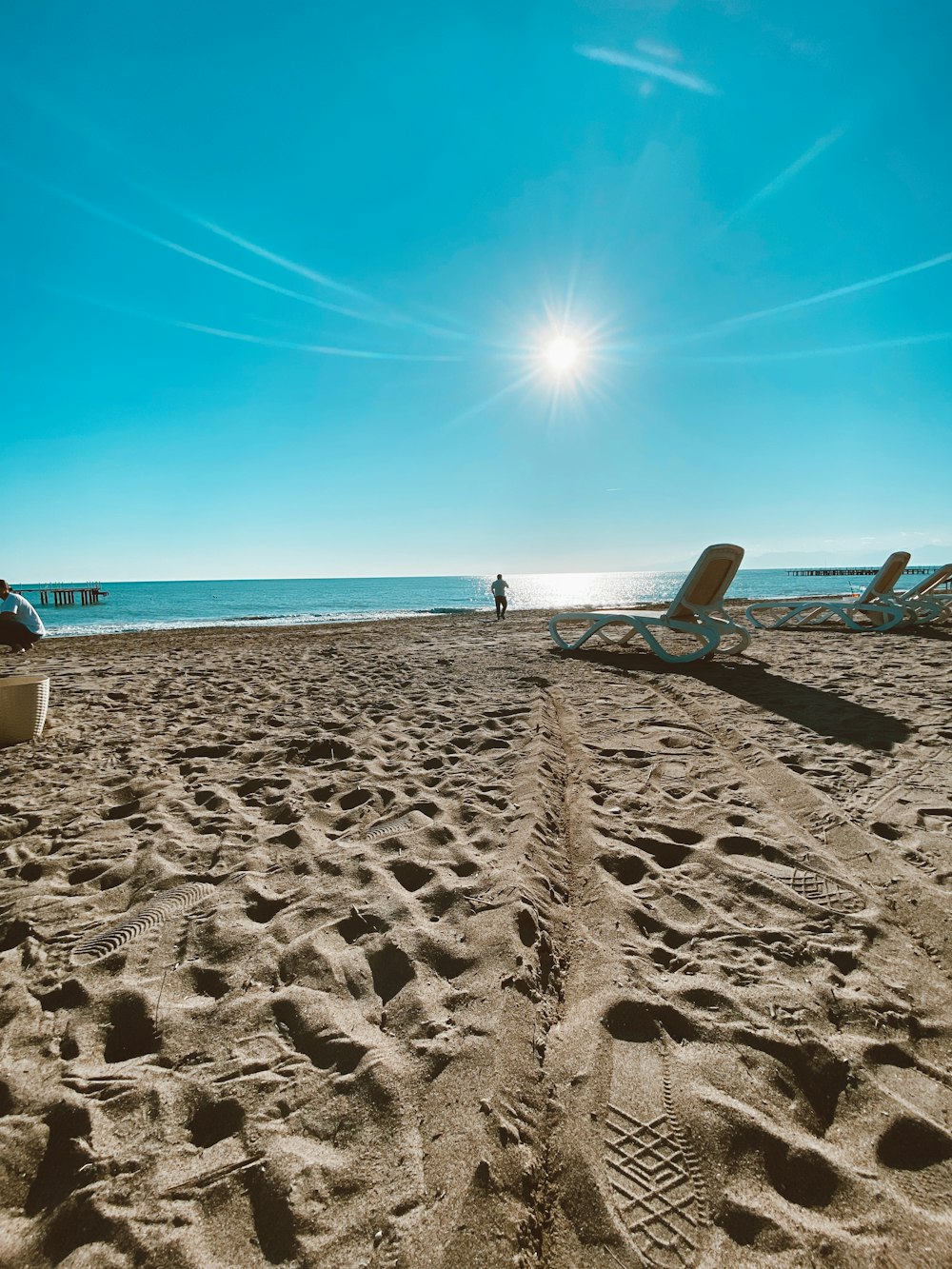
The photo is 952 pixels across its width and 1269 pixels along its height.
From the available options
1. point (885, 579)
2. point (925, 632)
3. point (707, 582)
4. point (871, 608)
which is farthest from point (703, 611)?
point (885, 579)

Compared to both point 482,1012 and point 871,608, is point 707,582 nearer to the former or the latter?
point 871,608

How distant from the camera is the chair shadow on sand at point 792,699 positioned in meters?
4.38

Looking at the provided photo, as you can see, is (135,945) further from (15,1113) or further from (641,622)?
(641,622)

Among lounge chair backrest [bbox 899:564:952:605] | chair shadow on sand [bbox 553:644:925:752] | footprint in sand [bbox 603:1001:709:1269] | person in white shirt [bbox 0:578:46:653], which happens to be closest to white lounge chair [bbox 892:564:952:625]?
lounge chair backrest [bbox 899:564:952:605]

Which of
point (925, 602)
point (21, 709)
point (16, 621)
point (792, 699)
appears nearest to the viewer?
point (21, 709)

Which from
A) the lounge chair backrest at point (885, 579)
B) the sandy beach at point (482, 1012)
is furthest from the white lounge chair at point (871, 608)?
the sandy beach at point (482, 1012)

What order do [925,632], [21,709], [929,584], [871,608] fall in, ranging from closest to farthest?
[21,709] → [925,632] → [871,608] → [929,584]

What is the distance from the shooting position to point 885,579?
12.6 m

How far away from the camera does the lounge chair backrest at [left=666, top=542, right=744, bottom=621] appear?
8062 millimetres

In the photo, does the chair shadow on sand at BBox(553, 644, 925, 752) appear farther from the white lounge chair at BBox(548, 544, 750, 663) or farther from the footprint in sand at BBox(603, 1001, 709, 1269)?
the footprint in sand at BBox(603, 1001, 709, 1269)

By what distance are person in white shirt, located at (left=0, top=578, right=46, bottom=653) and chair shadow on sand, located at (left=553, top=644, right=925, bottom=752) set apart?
888cm

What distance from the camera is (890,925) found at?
2129mm

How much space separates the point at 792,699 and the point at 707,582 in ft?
10.0

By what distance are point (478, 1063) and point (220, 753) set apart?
354 centimetres
